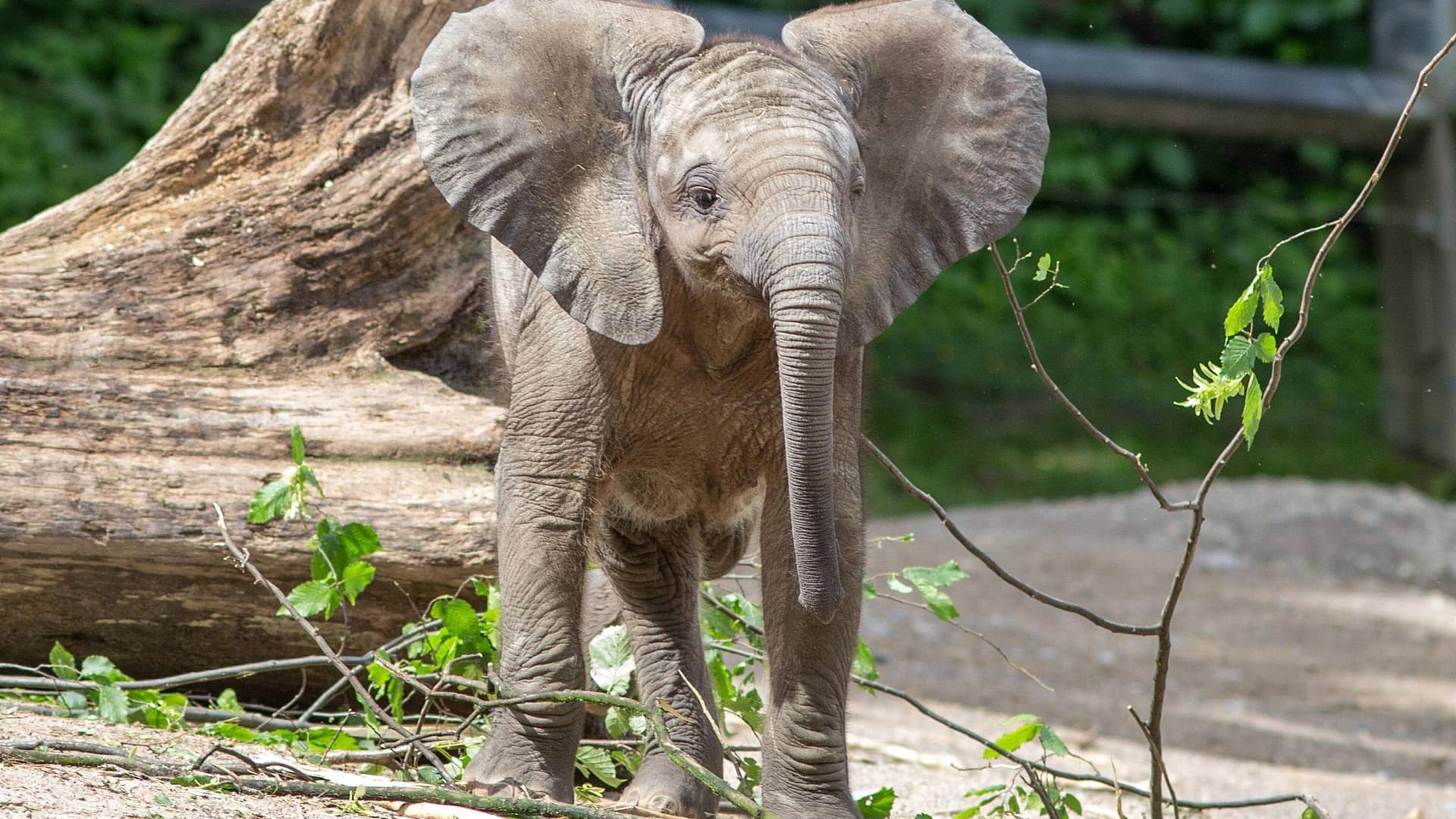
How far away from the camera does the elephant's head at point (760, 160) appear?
3.14 metres

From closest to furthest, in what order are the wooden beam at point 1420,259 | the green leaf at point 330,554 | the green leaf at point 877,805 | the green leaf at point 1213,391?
1. the green leaf at point 1213,391
2. the green leaf at point 877,805
3. the green leaf at point 330,554
4. the wooden beam at point 1420,259

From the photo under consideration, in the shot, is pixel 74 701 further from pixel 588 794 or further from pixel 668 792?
pixel 668 792

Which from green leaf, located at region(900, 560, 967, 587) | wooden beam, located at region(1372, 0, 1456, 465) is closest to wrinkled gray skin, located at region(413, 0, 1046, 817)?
green leaf, located at region(900, 560, 967, 587)

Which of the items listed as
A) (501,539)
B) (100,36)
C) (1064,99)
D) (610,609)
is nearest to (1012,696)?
(610,609)

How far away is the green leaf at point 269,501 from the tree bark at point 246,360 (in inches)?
10.6

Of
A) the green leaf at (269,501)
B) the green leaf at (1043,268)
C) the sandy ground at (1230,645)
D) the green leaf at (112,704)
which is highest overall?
the green leaf at (1043,268)

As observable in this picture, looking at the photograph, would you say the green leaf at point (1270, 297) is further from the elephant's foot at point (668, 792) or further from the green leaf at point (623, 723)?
the green leaf at point (623, 723)

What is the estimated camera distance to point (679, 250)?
334 cm

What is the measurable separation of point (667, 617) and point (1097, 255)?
37.9 ft

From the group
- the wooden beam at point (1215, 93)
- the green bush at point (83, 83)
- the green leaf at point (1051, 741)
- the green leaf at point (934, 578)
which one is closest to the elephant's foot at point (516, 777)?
the green leaf at point (1051, 741)

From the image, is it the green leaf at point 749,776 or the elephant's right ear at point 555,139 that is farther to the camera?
the green leaf at point 749,776

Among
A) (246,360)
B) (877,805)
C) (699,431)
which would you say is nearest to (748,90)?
(699,431)

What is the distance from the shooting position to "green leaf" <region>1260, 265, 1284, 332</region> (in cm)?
327

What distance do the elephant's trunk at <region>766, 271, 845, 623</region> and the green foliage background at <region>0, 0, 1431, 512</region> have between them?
28.4 feet
